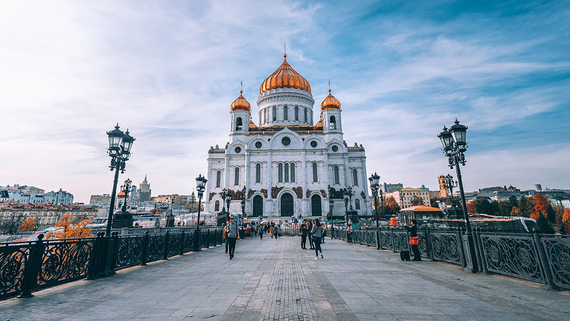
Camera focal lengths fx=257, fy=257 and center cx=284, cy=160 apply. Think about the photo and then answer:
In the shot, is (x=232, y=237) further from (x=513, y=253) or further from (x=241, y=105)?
(x=241, y=105)

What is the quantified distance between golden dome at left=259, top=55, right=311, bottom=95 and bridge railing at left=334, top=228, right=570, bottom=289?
41.2 m

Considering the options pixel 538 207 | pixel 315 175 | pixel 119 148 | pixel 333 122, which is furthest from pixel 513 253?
pixel 538 207

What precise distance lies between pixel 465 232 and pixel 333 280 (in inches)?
167

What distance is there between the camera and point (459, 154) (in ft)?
26.4

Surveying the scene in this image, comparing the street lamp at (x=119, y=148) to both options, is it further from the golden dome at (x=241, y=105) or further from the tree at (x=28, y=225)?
the tree at (x=28, y=225)

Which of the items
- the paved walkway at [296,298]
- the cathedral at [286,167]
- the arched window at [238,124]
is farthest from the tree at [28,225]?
the paved walkway at [296,298]

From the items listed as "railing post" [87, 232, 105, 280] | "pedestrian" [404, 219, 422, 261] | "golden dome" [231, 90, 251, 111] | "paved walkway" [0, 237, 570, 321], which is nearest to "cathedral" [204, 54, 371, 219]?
"golden dome" [231, 90, 251, 111]

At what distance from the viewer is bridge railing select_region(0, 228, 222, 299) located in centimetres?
462

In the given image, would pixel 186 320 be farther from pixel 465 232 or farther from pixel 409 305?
pixel 465 232

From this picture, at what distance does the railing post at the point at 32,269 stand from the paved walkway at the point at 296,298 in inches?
7.1

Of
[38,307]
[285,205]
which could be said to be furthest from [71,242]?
[285,205]

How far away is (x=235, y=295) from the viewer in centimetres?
478

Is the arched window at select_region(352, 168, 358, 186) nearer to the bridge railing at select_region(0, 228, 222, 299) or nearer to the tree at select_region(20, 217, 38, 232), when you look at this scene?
the bridge railing at select_region(0, 228, 222, 299)

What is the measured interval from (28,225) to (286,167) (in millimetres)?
71863
